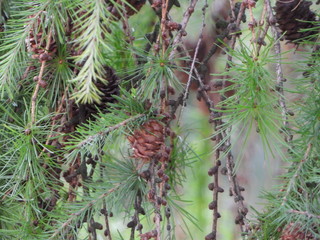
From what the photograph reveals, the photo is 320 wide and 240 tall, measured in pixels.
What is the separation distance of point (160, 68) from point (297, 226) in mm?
277

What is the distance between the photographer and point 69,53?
817mm

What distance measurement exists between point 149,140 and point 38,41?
0.23 meters

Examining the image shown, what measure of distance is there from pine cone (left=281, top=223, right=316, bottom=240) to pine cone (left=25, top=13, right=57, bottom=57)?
16.3 inches

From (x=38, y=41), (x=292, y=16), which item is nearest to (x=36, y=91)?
(x=38, y=41)

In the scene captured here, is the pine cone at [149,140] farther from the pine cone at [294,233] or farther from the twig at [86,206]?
the pine cone at [294,233]

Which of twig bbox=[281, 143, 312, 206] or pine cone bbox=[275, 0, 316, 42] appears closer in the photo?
twig bbox=[281, 143, 312, 206]

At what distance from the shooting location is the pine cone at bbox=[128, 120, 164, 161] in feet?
2.34

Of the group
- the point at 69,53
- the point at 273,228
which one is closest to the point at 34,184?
the point at 69,53

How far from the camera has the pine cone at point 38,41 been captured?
74 centimetres

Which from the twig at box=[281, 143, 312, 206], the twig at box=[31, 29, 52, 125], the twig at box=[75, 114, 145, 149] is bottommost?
the twig at box=[281, 143, 312, 206]

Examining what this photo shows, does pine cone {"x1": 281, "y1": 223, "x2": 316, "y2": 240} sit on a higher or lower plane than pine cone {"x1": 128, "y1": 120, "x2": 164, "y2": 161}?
lower

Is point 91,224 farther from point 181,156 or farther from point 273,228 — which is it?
point 273,228

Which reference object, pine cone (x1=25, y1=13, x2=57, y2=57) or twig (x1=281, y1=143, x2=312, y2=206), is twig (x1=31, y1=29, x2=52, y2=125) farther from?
twig (x1=281, y1=143, x2=312, y2=206)

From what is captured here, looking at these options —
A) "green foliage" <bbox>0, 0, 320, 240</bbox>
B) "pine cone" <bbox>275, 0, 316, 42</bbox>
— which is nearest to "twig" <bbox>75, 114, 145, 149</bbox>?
"green foliage" <bbox>0, 0, 320, 240</bbox>
